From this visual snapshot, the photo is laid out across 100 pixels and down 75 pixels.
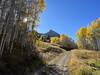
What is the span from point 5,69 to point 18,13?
11.7 meters

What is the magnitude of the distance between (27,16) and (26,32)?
280cm

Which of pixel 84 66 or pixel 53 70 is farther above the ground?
pixel 84 66

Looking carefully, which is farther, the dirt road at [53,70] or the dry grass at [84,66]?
the dirt road at [53,70]

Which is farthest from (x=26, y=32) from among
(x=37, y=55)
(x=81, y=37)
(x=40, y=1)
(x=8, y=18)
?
(x=81, y=37)

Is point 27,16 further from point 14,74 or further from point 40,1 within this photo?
point 14,74

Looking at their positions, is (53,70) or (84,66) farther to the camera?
(53,70)

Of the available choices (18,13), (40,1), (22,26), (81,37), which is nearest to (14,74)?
(18,13)

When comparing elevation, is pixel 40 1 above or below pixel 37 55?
above

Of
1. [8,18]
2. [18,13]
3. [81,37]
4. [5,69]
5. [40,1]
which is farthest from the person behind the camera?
[81,37]

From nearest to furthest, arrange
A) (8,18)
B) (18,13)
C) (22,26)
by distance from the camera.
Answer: (8,18)
(18,13)
(22,26)

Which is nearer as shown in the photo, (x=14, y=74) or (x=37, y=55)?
(x=14, y=74)

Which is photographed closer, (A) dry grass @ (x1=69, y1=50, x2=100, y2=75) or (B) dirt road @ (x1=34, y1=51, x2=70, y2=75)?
(A) dry grass @ (x1=69, y1=50, x2=100, y2=75)

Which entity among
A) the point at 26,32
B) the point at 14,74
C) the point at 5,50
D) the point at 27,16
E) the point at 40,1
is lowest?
the point at 14,74

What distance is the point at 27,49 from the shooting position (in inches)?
1415
